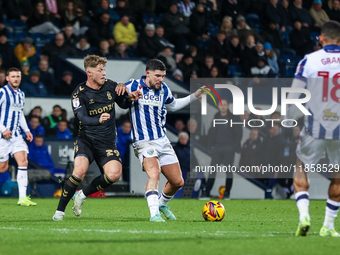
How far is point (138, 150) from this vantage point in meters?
7.95

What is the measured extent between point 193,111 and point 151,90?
299 inches

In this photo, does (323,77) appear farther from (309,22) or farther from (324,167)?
(309,22)

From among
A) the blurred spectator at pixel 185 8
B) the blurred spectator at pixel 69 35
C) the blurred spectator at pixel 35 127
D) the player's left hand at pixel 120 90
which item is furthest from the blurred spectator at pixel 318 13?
the player's left hand at pixel 120 90

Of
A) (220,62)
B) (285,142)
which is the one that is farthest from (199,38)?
(285,142)

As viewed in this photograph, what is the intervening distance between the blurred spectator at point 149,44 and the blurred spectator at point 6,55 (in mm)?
3611

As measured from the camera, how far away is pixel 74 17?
16.9m

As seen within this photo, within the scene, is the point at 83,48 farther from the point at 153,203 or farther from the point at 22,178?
the point at 153,203

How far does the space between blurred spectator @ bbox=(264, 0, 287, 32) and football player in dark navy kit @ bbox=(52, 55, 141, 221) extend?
44.2 feet

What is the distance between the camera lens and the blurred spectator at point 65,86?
15.2 m

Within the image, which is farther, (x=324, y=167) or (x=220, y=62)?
(x=220, y=62)

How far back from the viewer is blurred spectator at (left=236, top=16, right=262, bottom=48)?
18.8 m

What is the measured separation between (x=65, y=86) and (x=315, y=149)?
1023 centimetres

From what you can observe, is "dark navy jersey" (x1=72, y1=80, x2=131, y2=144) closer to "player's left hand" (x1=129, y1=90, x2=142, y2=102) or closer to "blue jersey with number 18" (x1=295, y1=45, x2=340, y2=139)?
"player's left hand" (x1=129, y1=90, x2=142, y2=102)

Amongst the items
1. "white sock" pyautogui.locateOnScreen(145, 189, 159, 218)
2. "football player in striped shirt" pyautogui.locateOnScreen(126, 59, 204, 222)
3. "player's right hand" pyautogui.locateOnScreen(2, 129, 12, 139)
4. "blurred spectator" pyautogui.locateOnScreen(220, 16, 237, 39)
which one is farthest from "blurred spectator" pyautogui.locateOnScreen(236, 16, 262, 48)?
"white sock" pyautogui.locateOnScreen(145, 189, 159, 218)
